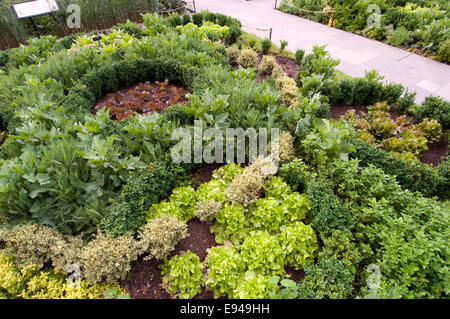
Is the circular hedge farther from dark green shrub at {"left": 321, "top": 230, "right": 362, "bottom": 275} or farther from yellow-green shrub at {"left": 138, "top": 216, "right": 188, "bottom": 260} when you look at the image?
dark green shrub at {"left": 321, "top": 230, "right": 362, "bottom": 275}

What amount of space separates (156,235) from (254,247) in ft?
4.33

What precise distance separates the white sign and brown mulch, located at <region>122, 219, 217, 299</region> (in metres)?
10.2

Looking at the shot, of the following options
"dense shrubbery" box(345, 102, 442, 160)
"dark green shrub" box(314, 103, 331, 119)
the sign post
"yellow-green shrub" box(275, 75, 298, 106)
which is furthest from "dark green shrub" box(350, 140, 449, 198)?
the sign post

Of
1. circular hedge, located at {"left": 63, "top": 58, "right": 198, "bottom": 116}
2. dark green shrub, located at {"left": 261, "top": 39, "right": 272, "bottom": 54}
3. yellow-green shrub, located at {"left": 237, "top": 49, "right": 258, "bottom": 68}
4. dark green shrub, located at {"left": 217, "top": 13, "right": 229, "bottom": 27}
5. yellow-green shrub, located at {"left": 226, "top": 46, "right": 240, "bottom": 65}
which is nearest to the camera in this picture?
circular hedge, located at {"left": 63, "top": 58, "right": 198, "bottom": 116}

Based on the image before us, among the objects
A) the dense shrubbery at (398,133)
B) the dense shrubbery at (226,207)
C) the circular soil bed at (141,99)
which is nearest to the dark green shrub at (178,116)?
the dense shrubbery at (226,207)

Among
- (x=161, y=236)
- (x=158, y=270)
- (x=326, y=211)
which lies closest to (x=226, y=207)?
(x=161, y=236)

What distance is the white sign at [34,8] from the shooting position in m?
8.88

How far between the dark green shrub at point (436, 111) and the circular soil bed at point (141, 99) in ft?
18.4

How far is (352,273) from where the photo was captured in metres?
3.17

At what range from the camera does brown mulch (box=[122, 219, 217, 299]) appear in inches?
129

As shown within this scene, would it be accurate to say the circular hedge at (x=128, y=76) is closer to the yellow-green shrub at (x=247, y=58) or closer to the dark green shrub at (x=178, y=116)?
the dark green shrub at (x=178, y=116)

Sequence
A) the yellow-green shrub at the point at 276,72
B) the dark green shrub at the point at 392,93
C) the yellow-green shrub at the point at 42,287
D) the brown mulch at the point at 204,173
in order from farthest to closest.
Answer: the yellow-green shrub at the point at 276,72 → the dark green shrub at the point at 392,93 → the brown mulch at the point at 204,173 → the yellow-green shrub at the point at 42,287
